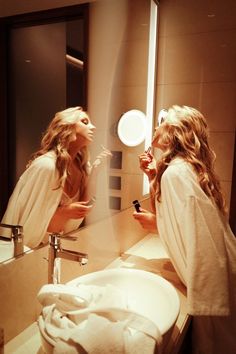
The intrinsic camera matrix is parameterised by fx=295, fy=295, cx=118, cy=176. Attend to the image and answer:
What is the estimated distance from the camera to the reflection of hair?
1258 mm

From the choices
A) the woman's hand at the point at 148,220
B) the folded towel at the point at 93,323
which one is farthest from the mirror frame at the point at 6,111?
the woman's hand at the point at 148,220

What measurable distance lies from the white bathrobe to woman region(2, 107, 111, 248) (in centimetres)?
35

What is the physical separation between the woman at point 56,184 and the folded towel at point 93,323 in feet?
0.74

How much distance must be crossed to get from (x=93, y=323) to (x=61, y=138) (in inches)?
23.3

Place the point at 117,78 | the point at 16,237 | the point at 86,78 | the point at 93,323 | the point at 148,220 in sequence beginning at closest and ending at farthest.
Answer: the point at 93,323
the point at 16,237
the point at 86,78
the point at 148,220
the point at 117,78

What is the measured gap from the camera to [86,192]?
4.09ft

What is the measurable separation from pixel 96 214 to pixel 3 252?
536 mm

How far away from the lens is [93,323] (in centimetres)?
73

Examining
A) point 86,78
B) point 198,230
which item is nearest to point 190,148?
point 198,230

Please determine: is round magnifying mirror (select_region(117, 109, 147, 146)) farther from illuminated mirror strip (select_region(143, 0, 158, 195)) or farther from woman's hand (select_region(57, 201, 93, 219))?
woman's hand (select_region(57, 201, 93, 219))

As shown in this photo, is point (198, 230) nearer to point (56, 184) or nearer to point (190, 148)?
point (190, 148)

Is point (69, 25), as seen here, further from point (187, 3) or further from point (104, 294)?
point (187, 3)

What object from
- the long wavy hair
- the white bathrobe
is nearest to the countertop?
the white bathrobe

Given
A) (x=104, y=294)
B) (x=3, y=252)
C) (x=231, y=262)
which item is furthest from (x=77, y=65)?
(x=231, y=262)
